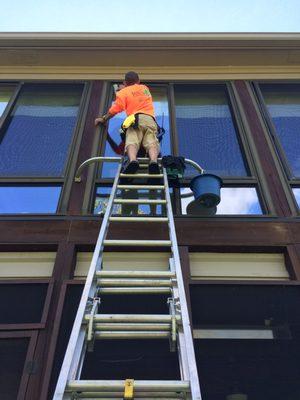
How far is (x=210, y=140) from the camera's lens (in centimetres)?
493

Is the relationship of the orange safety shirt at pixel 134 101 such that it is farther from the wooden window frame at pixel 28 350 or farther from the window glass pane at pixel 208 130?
the wooden window frame at pixel 28 350

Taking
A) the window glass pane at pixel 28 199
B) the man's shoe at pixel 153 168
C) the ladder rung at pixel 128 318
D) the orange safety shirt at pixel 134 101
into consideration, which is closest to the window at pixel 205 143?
the man's shoe at pixel 153 168

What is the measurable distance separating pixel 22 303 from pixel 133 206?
1347 mm

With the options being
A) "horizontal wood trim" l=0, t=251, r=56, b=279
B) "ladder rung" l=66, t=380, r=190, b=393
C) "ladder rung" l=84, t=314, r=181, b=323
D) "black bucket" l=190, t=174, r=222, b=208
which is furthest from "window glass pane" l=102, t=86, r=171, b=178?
"ladder rung" l=66, t=380, r=190, b=393

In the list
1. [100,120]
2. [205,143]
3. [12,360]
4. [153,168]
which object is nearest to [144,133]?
[153,168]

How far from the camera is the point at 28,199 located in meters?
4.06

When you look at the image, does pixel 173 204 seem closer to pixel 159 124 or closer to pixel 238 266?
pixel 238 266

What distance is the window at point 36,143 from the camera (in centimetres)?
407

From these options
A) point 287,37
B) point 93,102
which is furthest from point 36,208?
point 287,37

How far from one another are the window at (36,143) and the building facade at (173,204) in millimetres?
19

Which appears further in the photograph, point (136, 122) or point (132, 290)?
point (136, 122)

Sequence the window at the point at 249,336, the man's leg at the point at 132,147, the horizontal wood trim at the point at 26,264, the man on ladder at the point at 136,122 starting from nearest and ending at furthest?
the window at the point at 249,336 → the horizontal wood trim at the point at 26,264 → the man's leg at the point at 132,147 → the man on ladder at the point at 136,122

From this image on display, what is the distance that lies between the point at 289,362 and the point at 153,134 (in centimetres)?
245

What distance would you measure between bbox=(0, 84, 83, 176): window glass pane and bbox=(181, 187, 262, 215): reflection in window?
160 cm
